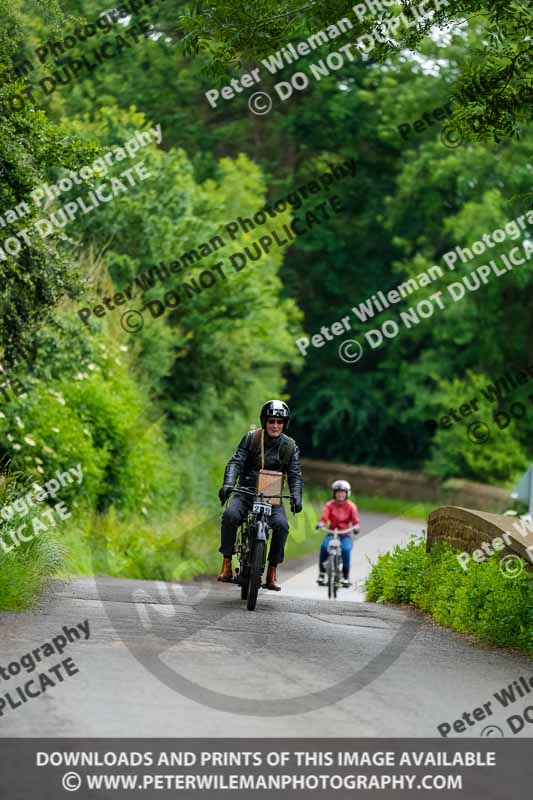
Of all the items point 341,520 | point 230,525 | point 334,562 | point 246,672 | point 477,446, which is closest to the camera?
point 246,672

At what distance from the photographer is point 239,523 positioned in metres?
13.5

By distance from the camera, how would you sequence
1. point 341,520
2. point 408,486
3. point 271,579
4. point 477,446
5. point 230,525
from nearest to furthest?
point 230,525
point 271,579
point 341,520
point 477,446
point 408,486

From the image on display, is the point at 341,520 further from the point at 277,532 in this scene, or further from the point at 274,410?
the point at 274,410

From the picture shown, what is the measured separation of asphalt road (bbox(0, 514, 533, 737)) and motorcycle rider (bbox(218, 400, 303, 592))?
22.5 inches

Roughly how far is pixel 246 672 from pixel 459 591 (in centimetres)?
477

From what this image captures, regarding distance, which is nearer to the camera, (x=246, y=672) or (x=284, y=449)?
(x=246, y=672)

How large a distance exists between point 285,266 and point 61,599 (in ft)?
136

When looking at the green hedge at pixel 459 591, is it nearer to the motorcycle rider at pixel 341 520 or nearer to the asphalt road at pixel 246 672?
the asphalt road at pixel 246 672

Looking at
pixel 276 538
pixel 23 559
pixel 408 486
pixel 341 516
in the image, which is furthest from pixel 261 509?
pixel 408 486

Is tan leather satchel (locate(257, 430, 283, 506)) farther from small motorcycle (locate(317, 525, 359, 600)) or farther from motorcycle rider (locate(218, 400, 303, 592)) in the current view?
small motorcycle (locate(317, 525, 359, 600))

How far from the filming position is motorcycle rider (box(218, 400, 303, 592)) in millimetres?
13352

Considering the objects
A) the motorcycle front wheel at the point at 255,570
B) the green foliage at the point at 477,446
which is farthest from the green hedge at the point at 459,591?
the green foliage at the point at 477,446

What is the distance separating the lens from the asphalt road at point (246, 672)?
7836 millimetres

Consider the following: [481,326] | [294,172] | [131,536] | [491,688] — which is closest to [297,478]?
[491,688]
